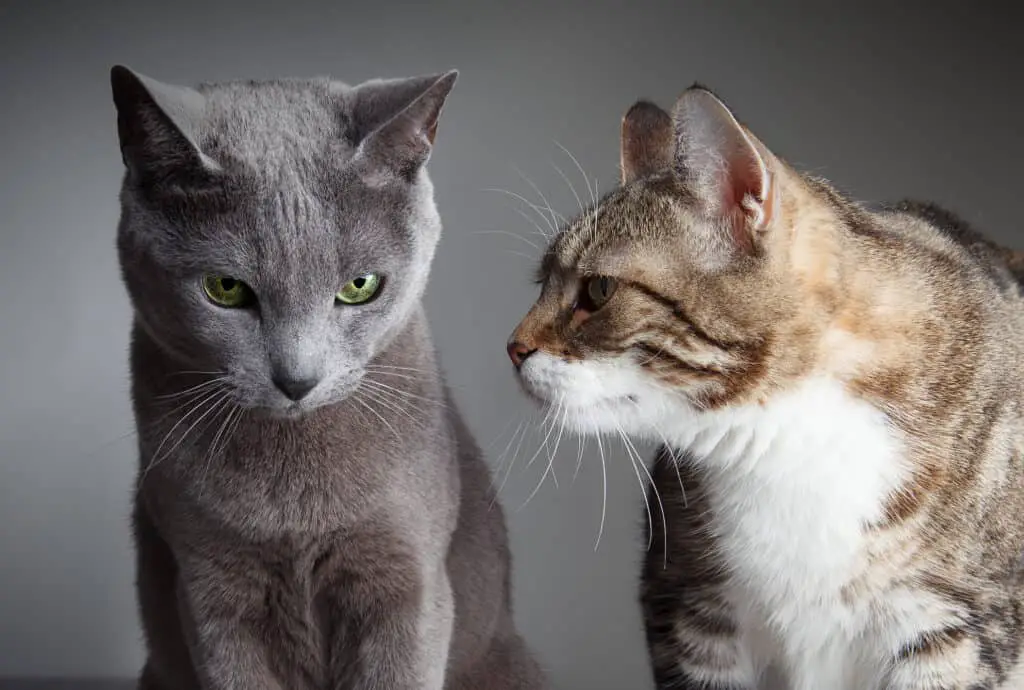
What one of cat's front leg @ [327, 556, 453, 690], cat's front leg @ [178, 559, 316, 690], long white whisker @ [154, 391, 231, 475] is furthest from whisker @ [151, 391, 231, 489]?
cat's front leg @ [327, 556, 453, 690]

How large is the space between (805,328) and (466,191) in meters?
0.83

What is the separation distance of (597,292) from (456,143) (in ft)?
2.31

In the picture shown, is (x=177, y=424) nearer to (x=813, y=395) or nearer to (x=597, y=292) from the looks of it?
(x=597, y=292)

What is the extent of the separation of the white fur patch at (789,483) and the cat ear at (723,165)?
16 cm

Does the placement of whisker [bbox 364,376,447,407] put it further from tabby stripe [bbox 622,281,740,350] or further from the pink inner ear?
the pink inner ear

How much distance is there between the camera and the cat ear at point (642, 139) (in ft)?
4.33

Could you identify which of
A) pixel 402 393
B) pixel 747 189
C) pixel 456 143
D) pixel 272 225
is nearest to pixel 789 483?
pixel 747 189

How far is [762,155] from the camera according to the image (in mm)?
1064

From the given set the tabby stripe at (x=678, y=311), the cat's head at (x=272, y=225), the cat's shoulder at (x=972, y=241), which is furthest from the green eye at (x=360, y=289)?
the cat's shoulder at (x=972, y=241)

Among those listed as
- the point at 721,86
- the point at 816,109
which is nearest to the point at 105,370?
the point at 721,86

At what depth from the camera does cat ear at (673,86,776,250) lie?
3.47 feet

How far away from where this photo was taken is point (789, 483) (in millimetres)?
1155

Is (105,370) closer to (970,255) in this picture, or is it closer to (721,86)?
(721,86)

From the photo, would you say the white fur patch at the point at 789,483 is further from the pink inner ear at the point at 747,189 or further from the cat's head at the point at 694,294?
the pink inner ear at the point at 747,189
